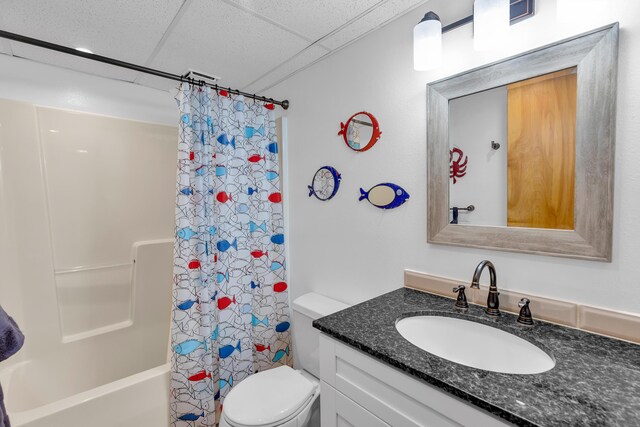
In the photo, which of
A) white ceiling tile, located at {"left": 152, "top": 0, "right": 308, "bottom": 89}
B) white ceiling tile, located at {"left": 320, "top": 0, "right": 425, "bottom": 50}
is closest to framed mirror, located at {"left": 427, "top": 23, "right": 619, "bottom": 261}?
white ceiling tile, located at {"left": 320, "top": 0, "right": 425, "bottom": 50}

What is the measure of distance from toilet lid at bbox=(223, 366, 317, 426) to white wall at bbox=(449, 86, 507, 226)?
113 centimetres

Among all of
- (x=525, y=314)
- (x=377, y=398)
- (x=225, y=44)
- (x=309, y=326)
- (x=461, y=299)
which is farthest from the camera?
(x=309, y=326)

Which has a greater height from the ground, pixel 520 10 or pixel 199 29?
pixel 199 29

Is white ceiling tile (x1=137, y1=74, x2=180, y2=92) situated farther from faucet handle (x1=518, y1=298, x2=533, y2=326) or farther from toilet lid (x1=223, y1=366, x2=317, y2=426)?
faucet handle (x1=518, y1=298, x2=533, y2=326)

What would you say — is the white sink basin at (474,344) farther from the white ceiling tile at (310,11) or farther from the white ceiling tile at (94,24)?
the white ceiling tile at (94,24)

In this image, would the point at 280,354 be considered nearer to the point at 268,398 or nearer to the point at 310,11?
the point at 268,398

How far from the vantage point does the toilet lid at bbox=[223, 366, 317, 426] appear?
4.13 feet

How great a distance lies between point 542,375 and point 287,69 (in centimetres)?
198

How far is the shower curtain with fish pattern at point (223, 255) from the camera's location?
5.15ft

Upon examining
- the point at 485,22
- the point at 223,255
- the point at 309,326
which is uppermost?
the point at 485,22

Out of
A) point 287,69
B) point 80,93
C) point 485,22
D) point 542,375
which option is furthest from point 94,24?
point 542,375

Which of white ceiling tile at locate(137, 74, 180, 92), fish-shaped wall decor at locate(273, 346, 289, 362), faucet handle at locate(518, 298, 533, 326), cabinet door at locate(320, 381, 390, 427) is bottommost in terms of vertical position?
fish-shaped wall decor at locate(273, 346, 289, 362)

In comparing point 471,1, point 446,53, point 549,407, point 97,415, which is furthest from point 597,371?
point 97,415

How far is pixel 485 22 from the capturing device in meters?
1.03
